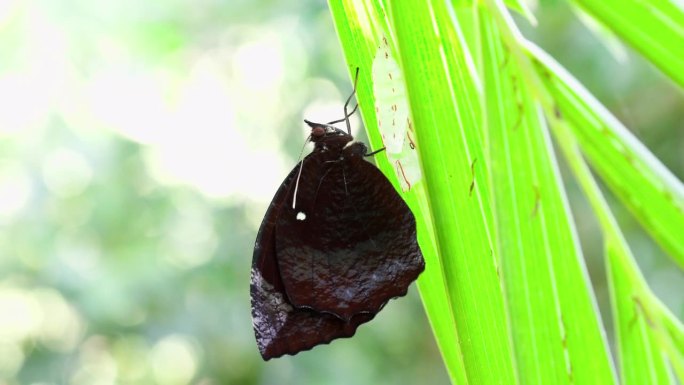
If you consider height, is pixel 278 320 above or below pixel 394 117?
below

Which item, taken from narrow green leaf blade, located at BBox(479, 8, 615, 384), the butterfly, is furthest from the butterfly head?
narrow green leaf blade, located at BBox(479, 8, 615, 384)

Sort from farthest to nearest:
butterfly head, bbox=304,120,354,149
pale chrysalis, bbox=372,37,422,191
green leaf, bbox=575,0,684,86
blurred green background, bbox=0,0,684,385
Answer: blurred green background, bbox=0,0,684,385, butterfly head, bbox=304,120,354,149, pale chrysalis, bbox=372,37,422,191, green leaf, bbox=575,0,684,86

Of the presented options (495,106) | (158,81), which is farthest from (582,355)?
(158,81)

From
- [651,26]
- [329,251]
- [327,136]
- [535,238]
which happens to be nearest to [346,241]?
[329,251]

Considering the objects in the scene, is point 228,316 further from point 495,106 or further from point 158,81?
point 495,106

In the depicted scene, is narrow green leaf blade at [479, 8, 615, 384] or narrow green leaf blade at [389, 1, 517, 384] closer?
narrow green leaf blade at [479, 8, 615, 384]

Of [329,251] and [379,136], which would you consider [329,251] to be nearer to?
[329,251]

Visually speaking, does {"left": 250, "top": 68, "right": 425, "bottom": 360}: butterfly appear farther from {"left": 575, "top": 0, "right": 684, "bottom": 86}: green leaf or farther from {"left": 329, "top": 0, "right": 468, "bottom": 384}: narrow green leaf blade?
{"left": 575, "top": 0, "right": 684, "bottom": 86}: green leaf
